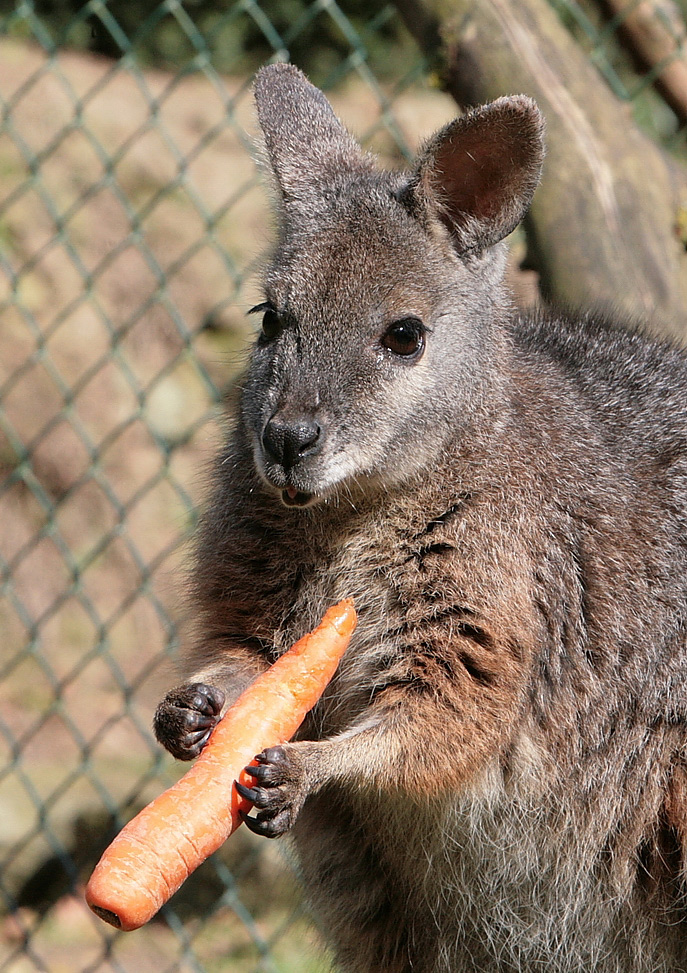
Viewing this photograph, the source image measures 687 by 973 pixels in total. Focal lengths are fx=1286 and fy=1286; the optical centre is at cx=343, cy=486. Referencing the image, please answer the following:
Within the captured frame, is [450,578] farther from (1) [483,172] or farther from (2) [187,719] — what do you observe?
(1) [483,172]

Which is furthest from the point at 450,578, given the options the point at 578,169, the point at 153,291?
the point at 153,291

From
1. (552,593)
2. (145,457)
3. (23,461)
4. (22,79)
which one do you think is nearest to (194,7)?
(22,79)

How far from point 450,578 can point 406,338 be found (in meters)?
0.64

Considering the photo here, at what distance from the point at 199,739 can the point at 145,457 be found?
16.3 feet

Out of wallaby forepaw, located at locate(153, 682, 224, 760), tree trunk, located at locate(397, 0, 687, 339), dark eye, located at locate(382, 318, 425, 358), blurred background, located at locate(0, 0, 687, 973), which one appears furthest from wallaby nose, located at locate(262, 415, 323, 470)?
tree trunk, located at locate(397, 0, 687, 339)

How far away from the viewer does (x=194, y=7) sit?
9.08 meters

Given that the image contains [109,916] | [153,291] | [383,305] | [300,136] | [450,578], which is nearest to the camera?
[109,916]

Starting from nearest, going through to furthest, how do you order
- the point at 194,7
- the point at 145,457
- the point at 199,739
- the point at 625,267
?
1. the point at 199,739
2. the point at 625,267
3. the point at 145,457
4. the point at 194,7

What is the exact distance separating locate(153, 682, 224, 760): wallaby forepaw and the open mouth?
0.52 meters

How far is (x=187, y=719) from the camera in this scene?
10.5ft

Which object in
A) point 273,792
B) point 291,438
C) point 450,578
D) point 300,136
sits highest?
point 300,136

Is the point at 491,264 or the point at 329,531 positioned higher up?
the point at 491,264

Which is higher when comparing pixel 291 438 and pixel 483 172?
pixel 483 172

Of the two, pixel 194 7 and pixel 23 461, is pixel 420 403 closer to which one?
pixel 23 461
